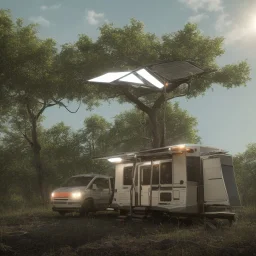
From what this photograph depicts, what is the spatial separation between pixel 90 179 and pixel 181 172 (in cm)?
601

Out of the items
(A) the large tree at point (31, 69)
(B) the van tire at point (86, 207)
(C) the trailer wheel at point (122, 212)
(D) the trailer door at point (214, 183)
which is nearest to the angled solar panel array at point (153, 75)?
(D) the trailer door at point (214, 183)

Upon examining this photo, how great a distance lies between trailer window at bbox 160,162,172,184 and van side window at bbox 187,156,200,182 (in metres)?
0.87

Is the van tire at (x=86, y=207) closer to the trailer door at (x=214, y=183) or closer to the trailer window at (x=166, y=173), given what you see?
the trailer window at (x=166, y=173)

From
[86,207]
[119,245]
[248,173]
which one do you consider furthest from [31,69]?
[248,173]

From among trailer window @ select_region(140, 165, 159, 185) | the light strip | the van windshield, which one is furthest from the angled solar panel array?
the van windshield

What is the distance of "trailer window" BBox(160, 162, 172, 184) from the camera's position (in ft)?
44.2

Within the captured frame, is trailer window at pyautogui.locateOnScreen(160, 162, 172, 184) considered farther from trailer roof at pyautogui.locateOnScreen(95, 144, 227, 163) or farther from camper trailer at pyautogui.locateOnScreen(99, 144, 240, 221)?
trailer roof at pyautogui.locateOnScreen(95, 144, 227, 163)

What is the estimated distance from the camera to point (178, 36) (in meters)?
24.7

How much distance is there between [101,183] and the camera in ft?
58.6

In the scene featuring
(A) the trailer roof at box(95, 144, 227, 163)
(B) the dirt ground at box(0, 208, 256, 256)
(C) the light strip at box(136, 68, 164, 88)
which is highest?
(C) the light strip at box(136, 68, 164, 88)

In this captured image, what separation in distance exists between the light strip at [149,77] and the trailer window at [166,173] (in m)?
4.34

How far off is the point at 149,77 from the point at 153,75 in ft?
0.69

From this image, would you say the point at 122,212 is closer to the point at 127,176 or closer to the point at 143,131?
the point at 127,176

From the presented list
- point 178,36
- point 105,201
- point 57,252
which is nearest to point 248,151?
point 178,36
